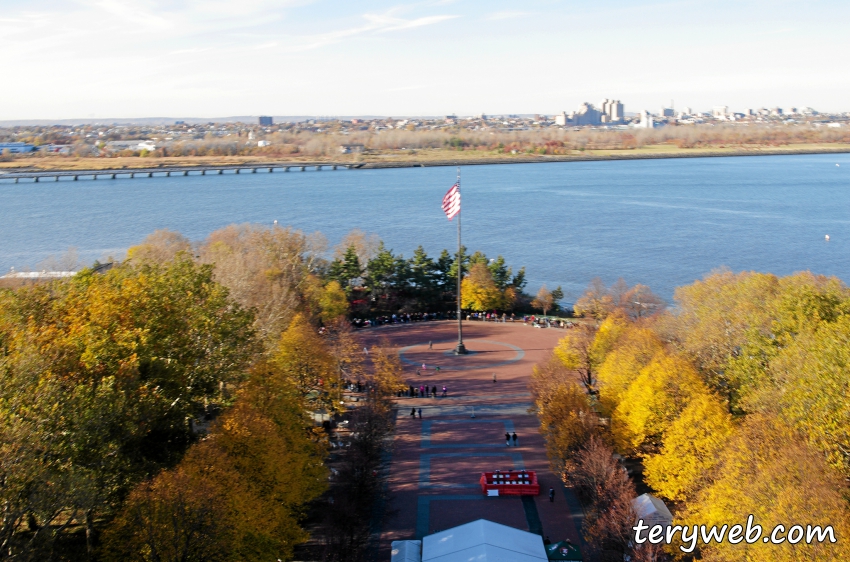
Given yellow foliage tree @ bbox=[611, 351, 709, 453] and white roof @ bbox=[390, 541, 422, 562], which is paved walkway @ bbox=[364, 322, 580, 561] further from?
yellow foliage tree @ bbox=[611, 351, 709, 453]

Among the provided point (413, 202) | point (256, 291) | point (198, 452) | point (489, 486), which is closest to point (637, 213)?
point (413, 202)

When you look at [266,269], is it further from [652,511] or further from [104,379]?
[652,511]

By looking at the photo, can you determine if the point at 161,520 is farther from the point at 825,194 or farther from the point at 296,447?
the point at 825,194

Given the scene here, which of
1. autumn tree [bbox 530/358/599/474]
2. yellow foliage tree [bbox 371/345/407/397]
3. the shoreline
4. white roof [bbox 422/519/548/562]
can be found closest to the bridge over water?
the shoreline

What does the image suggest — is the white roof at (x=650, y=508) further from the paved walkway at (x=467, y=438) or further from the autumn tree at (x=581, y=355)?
the autumn tree at (x=581, y=355)

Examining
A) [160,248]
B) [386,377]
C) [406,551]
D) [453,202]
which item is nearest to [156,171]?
[160,248]
